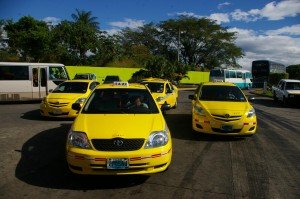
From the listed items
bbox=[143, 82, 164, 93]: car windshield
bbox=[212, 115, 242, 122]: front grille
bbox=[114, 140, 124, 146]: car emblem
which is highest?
bbox=[143, 82, 164, 93]: car windshield

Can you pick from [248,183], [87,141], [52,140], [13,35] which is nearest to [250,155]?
[248,183]

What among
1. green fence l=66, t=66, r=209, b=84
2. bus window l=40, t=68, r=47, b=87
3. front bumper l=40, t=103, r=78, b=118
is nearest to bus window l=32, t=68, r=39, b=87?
bus window l=40, t=68, r=47, b=87

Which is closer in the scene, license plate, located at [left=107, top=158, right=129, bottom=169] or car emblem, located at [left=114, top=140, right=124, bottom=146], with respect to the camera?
license plate, located at [left=107, top=158, right=129, bottom=169]

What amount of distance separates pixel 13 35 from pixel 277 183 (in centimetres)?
4470

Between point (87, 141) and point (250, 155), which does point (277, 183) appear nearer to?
point (250, 155)

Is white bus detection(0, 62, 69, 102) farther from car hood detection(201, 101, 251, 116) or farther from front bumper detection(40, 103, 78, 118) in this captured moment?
car hood detection(201, 101, 251, 116)

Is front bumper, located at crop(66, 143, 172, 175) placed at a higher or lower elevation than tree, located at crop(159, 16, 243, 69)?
lower

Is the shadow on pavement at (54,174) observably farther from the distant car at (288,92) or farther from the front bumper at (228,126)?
the distant car at (288,92)

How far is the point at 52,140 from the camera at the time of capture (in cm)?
905

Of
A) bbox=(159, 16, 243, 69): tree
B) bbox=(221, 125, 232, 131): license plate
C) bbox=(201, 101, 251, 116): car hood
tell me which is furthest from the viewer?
bbox=(159, 16, 243, 69): tree

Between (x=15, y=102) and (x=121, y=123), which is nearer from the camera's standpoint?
(x=121, y=123)

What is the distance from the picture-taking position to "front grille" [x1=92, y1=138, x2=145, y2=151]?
5.53 meters

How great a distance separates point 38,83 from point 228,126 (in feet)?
42.2

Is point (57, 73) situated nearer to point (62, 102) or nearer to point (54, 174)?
point (62, 102)
